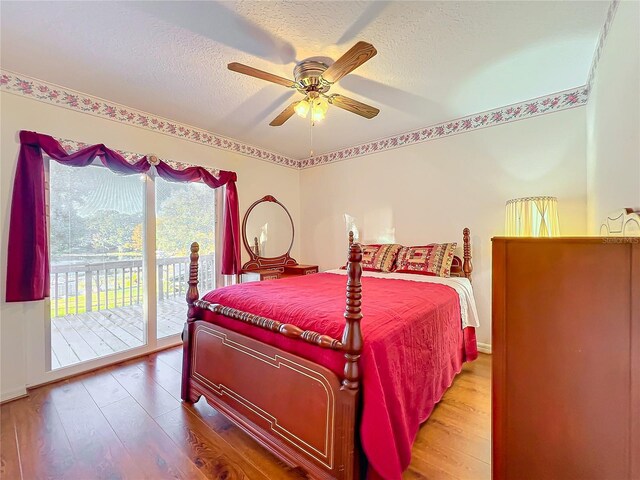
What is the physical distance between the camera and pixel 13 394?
6.84 feet

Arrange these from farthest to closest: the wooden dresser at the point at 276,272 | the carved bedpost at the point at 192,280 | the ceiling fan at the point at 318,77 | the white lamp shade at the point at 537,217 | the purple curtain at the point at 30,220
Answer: the wooden dresser at the point at 276,272 → the white lamp shade at the point at 537,217 → the purple curtain at the point at 30,220 → the carved bedpost at the point at 192,280 → the ceiling fan at the point at 318,77

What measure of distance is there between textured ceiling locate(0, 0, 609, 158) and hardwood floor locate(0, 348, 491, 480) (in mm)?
2489

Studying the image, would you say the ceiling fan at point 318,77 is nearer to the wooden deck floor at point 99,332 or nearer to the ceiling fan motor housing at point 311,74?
the ceiling fan motor housing at point 311,74

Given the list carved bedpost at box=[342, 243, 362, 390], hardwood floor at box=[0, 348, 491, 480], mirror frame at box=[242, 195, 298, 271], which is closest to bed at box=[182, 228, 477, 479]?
carved bedpost at box=[342, 243, 362, 390]

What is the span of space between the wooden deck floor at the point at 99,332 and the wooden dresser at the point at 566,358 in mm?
→ 3206

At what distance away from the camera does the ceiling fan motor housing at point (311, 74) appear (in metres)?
1.83

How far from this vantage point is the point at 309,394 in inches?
51.7

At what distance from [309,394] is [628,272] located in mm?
1234

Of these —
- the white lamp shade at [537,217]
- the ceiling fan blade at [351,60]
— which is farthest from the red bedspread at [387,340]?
the ceiling fan blade at [351,60]

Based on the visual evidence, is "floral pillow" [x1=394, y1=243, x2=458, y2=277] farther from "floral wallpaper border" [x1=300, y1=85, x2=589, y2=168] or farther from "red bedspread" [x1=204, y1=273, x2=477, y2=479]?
"floral wallpaper border" [x1=300, y1=85, x2=589, y2=168]

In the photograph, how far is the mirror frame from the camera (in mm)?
3791

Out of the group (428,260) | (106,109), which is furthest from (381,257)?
(106,109)

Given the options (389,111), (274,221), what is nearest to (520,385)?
(389,111)

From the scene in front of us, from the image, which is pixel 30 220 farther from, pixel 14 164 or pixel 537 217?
pixel 537 217
